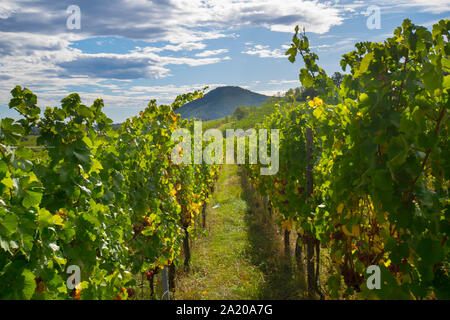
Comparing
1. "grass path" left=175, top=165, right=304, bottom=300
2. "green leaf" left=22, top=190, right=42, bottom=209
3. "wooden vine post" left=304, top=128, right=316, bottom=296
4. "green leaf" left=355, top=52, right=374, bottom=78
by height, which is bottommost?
"grass path" left=175, top=165, right=304, bottom=300

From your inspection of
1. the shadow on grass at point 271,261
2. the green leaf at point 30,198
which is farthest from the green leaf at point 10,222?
the shadow on grass at point 271,261

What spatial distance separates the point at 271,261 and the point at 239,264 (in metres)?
0.60

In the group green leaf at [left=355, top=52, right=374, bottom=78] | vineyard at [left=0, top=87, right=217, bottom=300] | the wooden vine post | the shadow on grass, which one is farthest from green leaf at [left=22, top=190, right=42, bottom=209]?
the shadow on grass

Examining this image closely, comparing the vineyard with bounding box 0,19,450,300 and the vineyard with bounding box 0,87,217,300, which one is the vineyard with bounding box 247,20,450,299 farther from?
the vineyard with bounding box 0,87,217,300

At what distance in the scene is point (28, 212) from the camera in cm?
138

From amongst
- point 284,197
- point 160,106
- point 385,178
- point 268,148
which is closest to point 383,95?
point 385,178

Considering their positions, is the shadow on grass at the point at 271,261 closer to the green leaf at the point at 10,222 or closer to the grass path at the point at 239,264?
the grass path at the point at 239,264

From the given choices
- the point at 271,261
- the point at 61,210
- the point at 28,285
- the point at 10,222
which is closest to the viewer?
the point at 10,222

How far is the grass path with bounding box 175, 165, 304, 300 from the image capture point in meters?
5.03

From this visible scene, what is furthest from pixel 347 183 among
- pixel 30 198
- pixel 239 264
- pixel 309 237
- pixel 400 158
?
pixel 239 264

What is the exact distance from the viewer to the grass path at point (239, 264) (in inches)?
198

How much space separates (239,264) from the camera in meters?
6.12

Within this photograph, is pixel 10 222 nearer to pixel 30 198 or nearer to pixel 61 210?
pixel 30 198
